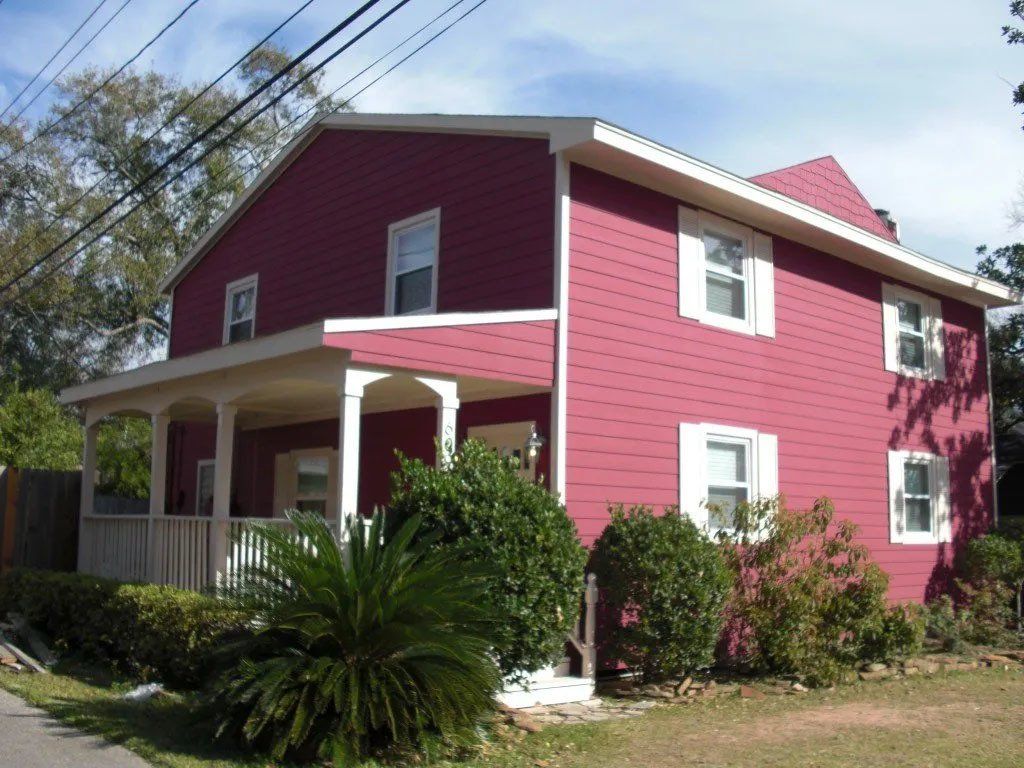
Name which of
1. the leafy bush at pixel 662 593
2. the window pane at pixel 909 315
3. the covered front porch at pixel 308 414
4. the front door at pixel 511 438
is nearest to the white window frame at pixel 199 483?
the covered front porch at pixel 308 414

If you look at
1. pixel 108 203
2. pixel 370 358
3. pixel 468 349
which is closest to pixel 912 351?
pixel 468 349

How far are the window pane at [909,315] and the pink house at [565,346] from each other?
0.16 feet

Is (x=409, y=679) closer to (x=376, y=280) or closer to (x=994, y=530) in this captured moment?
(x=376, y=280)

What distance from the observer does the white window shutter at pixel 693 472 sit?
11.6 meters

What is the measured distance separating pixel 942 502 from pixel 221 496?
1024 cm

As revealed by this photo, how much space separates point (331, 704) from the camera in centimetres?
691

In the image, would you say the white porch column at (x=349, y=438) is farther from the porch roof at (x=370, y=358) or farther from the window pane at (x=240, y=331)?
the window pane at (x=240, y=331)

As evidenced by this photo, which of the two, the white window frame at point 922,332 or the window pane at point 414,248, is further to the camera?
the white window frame at point 922,332

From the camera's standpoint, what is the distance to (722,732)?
8336 millimetres

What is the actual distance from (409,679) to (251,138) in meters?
27.7

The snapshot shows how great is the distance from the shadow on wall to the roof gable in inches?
86.6

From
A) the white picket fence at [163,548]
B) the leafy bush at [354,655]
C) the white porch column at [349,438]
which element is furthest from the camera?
the white picket fence at [163,548]

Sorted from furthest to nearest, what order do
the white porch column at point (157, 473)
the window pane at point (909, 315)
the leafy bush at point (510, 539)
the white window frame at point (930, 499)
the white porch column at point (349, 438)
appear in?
the window pane at point (909, 315) → the white window frame at point (930, 499) → the white porch column at point (157, 473) → the white porch column at point (349, 438) → the leafy bush at point (510, 539)

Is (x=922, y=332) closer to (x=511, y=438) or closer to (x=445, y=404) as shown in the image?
(x=511, y=438)
